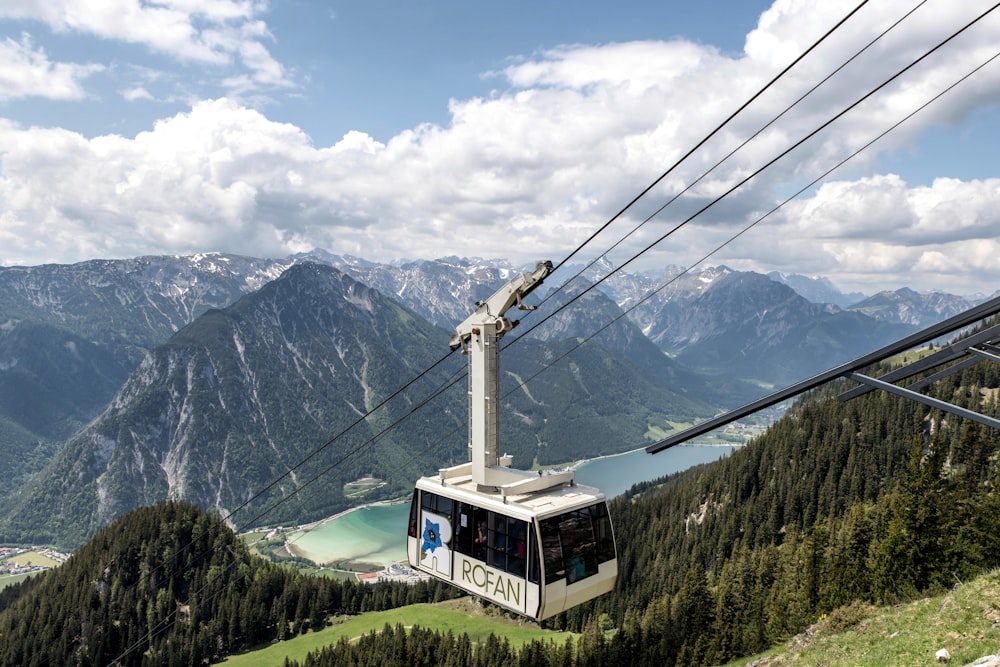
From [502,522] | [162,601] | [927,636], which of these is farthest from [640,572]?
[502,522]

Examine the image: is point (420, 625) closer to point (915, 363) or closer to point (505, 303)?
point (505, 303)

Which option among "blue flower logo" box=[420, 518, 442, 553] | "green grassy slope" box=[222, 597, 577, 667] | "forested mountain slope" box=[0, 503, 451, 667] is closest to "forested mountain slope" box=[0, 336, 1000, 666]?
"forested mountain slope" box=[0, 503, 451, 667]

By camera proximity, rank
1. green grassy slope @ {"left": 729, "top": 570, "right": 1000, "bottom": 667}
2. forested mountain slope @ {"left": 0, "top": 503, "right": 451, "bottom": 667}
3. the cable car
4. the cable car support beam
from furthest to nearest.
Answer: forested mountain slope @ {"left": 0, "top": 503, "right": 451, "bottom": 667} → the cable car → green grassy slope @ {"left": 729, "top": 570, "right": 1000, "bottom": 667} → the cable car support beam

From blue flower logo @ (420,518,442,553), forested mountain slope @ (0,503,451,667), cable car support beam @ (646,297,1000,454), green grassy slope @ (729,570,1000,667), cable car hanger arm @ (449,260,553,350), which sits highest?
cable car hanger arm @ (449,260,553,350)

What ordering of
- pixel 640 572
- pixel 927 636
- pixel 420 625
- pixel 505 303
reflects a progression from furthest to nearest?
pixel 640 572, pixel 420 625, pixel 505 303, pixel 927 636

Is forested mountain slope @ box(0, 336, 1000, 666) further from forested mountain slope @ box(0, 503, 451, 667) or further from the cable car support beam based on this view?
the cable car support beam
